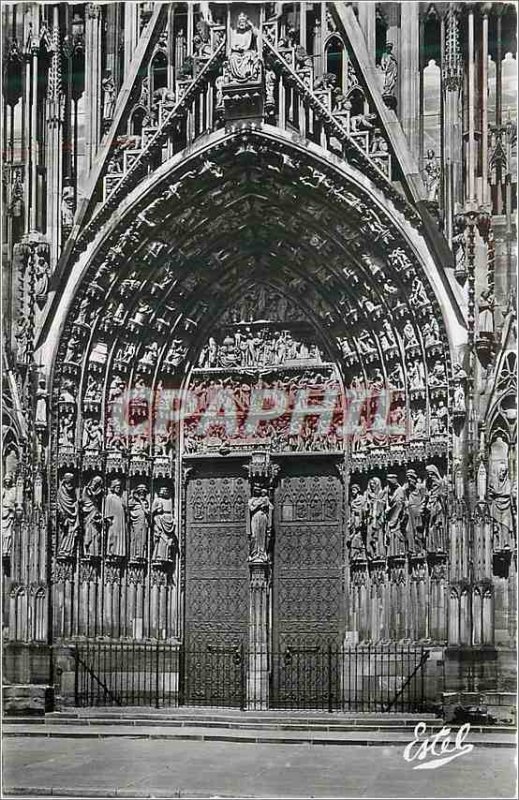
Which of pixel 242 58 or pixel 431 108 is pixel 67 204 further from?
pixel 431 108

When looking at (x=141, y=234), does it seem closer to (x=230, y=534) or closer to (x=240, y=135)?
(x=240, y=135)

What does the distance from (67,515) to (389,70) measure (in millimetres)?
5722

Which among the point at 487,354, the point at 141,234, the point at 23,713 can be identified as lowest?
the point at 23,713

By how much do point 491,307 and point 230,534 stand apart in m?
4.10

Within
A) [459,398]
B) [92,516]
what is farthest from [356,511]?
[92,516]

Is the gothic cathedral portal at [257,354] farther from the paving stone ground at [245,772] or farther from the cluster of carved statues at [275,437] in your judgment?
the paving stone ground at [245,772]

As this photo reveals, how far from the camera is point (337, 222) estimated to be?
15.1m

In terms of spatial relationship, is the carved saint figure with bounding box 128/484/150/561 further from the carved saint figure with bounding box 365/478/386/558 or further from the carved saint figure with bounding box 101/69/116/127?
the carved saint figure with bounding box 101/69/116/127

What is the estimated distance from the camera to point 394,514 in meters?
15.0

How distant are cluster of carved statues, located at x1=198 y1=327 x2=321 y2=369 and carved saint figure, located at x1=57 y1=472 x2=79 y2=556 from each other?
207 centimetres

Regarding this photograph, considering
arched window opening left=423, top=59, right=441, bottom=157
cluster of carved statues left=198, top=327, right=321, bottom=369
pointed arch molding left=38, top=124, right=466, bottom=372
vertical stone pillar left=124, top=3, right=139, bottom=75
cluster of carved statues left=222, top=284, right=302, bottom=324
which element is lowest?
cluster of carved statues left=198, top=327, right=321, bottom=369

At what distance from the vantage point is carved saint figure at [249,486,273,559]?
1591cm

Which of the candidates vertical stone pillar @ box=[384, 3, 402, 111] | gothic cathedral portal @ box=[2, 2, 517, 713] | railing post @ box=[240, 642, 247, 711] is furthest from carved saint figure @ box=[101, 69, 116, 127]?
railing post @ box=[240, 642, 247, 711]

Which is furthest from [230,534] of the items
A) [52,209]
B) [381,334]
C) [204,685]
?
[52,209]
